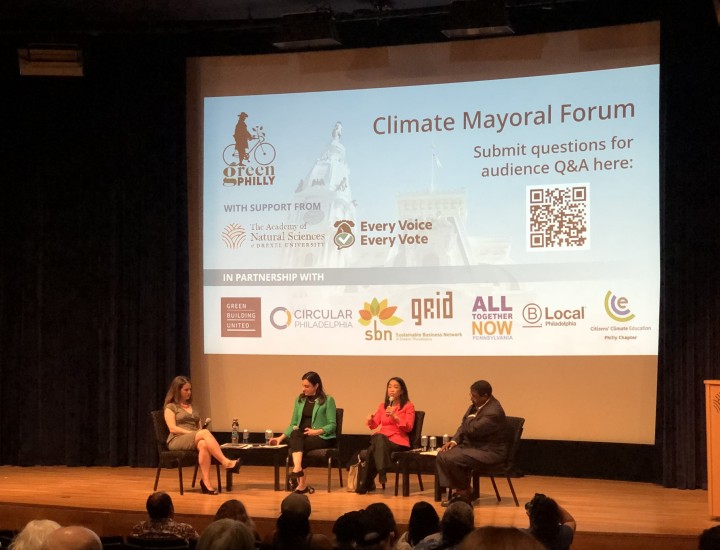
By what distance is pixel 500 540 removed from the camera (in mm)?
1955

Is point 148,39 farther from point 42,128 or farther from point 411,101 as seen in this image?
point 411,101

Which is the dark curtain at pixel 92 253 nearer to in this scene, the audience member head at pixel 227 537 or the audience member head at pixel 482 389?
the audience member head at pixel 482 389

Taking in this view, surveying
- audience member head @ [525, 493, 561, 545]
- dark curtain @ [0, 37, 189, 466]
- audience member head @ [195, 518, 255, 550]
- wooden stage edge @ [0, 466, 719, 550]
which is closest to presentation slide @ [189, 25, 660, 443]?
dark curtain @ [0, 37, 189, 466]

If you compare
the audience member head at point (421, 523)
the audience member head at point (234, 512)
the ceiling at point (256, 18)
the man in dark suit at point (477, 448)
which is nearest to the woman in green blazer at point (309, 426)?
the man in dark suit at point (477, 448)

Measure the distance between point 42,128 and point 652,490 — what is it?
6017 millimetres

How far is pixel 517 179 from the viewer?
7816 mm

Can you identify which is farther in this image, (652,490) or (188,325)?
(188,325)

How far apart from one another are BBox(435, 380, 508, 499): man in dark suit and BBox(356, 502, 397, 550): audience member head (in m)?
3.61

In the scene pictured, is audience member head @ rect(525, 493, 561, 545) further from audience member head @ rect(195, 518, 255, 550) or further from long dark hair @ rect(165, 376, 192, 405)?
long dark hair @ rect(165, 376, 192, 405)

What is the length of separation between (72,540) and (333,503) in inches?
164

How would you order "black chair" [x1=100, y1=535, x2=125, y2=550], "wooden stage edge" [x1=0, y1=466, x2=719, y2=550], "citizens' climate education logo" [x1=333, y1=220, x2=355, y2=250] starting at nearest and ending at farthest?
"black chair" [x1=100, y1=535, x2=125, y2=550]
"wooden stage edge" [x1=0, y1=466, x2=719, y2=550]
"citizens' climate education logo" [x1=333, y1=220, x2=355, y2=250]

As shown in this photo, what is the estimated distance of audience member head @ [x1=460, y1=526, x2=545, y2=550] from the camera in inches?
76.3

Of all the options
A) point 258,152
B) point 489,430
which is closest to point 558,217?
point 489,430

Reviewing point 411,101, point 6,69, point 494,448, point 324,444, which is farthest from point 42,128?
point 494,448
